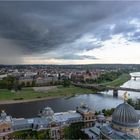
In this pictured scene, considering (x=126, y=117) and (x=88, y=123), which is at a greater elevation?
(x=126, y=117)

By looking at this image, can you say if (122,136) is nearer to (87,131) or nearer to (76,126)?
(87,131)

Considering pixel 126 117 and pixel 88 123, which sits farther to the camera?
pixel 88 123

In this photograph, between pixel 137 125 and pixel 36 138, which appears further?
pixel 36 138

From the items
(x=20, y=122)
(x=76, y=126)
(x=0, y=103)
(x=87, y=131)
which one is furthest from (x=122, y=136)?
(x=0, y=103)

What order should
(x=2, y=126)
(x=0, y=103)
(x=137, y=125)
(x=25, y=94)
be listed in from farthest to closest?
(x=25, y=94) → (x=0, y=103) → (x=2, y=126) → (x=137, y=125)

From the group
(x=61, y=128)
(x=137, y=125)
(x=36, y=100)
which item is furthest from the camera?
(x=36, y=100)

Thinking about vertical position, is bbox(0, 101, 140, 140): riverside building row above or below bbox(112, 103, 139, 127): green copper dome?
below

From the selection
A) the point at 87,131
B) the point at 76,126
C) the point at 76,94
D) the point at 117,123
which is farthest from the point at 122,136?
the point at 76,94

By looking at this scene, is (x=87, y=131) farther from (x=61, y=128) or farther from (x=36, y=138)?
(x=36, y=138)

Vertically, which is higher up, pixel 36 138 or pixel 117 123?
pixel 117 123

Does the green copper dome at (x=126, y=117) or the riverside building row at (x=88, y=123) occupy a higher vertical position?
the green copper dome at (x=126, y=117)
